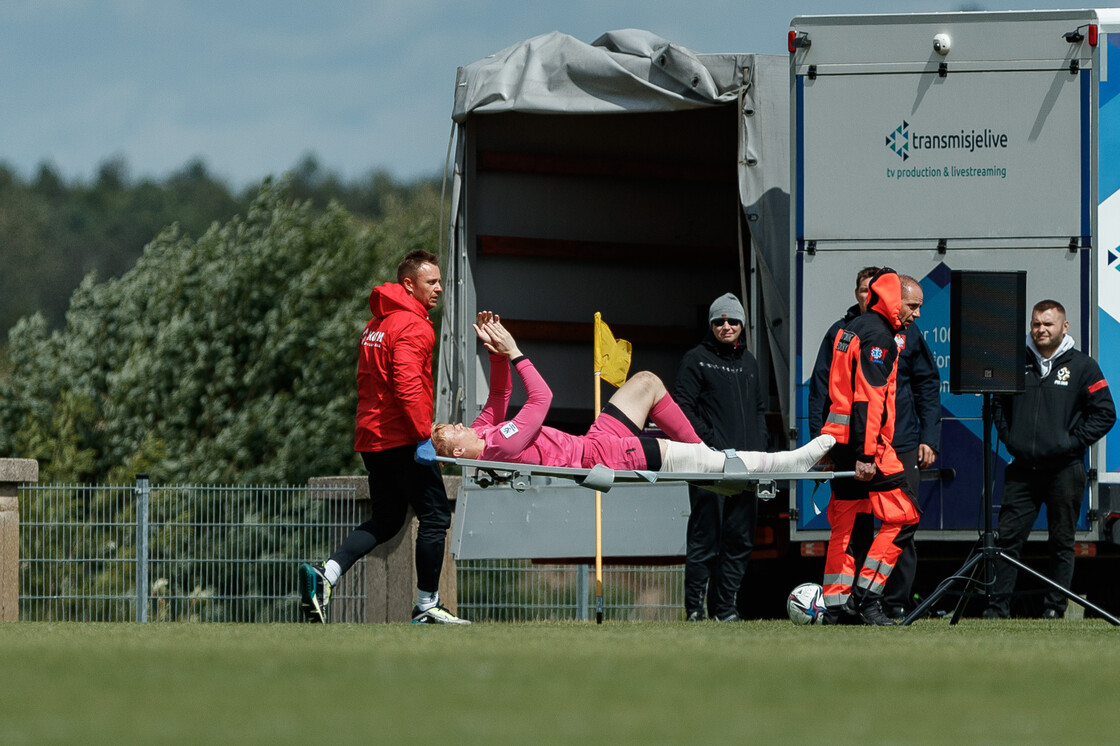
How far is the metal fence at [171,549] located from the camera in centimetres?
1145

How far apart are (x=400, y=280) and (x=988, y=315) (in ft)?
9.72

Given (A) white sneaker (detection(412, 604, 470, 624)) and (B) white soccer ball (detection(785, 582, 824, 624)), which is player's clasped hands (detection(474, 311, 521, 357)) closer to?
(A) white sneaker (detection(412, 604, 470, 624))

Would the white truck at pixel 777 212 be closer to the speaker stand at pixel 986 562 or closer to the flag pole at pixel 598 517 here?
the flag pole at pixel 598 517

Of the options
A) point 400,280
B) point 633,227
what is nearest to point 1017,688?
point 400,280

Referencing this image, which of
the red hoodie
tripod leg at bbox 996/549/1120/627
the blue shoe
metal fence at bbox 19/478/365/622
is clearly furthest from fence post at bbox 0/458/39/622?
tripod leg at bbox 996/549/1120/627

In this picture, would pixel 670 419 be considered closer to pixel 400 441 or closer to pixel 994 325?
pixel 400 441

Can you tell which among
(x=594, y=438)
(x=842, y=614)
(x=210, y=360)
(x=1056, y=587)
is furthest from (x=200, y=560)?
(x=210, y=360)

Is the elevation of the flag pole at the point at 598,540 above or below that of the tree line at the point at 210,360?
below

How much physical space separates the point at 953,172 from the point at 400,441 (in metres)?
3.37

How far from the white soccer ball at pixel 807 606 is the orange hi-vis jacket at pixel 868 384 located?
77cm

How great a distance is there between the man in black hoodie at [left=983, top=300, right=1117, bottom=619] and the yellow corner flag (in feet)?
7.31

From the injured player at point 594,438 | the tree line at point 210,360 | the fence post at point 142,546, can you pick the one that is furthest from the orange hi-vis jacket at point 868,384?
the tree line at point 210,360

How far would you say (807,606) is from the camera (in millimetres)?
8328

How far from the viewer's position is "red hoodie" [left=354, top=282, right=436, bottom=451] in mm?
8297
